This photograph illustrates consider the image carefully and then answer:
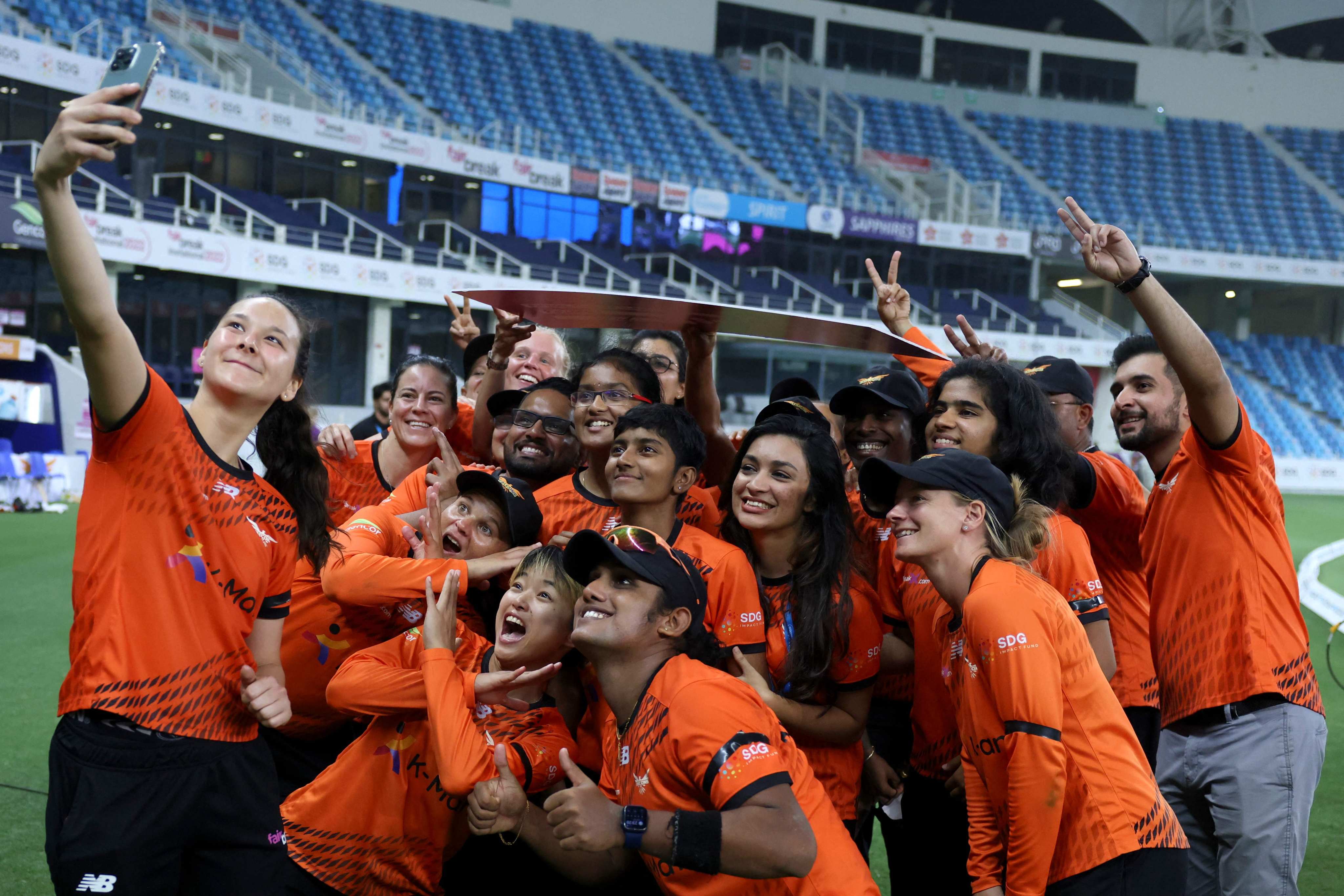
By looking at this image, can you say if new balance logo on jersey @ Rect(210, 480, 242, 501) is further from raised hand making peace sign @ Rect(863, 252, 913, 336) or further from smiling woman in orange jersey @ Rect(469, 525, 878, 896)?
raised hand making peace sign @ Rect(863, 252, 913, 336)

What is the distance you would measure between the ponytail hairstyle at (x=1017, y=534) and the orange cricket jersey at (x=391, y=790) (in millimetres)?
1429

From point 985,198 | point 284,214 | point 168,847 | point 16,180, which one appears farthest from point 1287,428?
point 168,847

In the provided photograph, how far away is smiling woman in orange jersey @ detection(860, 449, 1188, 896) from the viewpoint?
8.26 feet

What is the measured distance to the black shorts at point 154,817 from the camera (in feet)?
8.21

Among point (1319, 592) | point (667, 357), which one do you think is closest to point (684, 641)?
point (667, 357)

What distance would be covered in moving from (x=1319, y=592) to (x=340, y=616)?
41.6 feet

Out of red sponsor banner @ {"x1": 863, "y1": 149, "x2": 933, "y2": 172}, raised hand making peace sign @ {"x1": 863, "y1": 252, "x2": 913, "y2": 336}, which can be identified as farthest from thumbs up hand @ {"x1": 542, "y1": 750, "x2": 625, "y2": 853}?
red sponsor banner @ {"x1": 863, "y1": 149, "x2": 933, "y2": 172}

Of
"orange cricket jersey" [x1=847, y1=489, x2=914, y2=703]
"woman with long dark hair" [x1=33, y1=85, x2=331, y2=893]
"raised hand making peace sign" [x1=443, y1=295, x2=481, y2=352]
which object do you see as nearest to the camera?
"woman with long dark hair" [x1=33, y1=85, x2=331, y2=893]

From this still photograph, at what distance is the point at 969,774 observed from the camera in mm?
2791

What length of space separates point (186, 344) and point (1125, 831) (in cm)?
2796

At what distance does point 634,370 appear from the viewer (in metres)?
4.38

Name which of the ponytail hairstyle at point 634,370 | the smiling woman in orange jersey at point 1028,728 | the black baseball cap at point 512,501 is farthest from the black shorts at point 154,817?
the ponytail hairstyle at point 634,370

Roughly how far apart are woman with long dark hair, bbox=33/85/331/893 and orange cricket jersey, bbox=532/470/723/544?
4.02 ft

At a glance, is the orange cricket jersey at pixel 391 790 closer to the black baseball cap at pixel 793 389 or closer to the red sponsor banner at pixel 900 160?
the black baseball cap at pixel 793 389
